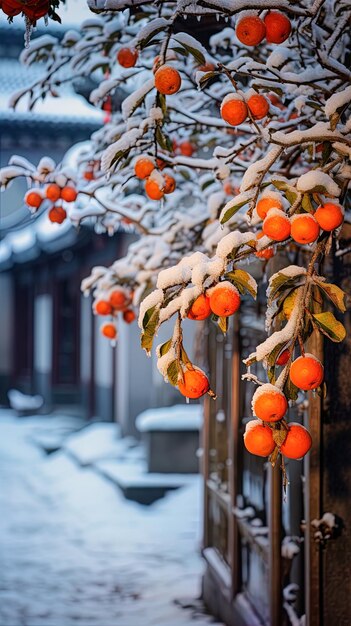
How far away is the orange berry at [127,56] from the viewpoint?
3.39 m

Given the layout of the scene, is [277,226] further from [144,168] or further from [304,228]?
[144,168]

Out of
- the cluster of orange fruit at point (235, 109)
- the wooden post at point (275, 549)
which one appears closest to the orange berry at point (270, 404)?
the cluster of orange fruit at point (235, 109)

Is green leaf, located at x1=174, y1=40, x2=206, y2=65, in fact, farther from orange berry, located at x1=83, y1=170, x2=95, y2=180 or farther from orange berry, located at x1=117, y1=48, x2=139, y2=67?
orange berry, located at x1=83, y1=170, x2=95, y2=180

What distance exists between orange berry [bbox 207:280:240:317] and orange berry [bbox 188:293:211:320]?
2 centimetres

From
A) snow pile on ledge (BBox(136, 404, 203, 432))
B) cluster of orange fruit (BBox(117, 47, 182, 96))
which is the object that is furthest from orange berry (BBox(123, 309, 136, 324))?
snow pile on ledge (BBox(136, 404, 203, 432))

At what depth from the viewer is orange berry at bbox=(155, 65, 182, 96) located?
2.49 m

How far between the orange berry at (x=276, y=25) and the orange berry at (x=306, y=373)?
1.03 m

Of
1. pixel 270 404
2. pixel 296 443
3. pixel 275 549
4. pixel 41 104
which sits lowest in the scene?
pixel 275 549

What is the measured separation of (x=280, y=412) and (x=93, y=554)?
20.5 ft

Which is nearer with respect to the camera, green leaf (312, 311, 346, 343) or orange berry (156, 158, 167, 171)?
green leaf (312, 311, 346, 343)

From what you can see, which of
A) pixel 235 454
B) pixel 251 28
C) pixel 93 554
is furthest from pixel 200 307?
pixel 93 554

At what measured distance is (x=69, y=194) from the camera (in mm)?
3789

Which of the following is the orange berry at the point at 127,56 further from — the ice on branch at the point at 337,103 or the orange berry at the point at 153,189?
the ice on branch at the point at 337,103

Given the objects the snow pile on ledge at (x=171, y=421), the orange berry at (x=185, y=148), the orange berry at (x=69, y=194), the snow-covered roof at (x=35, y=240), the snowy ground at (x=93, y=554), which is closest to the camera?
the orange berry at (x=69, y=194)
